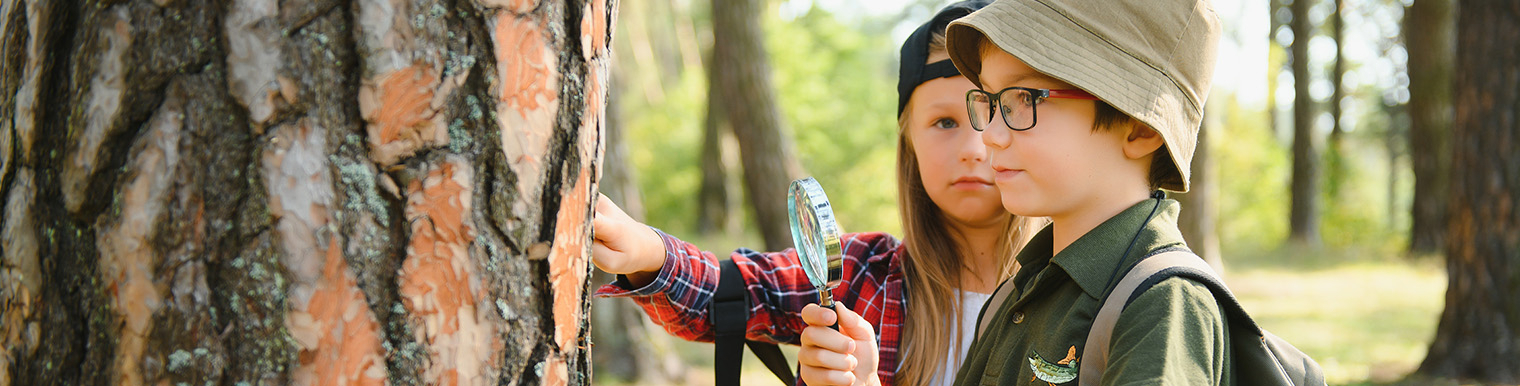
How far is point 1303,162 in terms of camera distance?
17.8 m

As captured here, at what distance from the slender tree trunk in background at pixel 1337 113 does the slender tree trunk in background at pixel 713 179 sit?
1065 cm

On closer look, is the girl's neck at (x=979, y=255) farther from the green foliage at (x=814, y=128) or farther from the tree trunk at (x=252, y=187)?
the green foliage at (x=814, y=128)

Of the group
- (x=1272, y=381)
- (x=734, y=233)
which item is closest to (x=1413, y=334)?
(x=1272, y=381)

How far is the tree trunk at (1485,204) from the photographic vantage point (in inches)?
203

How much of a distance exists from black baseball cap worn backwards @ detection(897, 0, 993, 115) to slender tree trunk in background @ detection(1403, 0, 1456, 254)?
42.0 feet

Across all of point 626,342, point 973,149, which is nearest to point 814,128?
point 626,342

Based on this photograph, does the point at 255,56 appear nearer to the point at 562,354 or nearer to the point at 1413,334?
the point at 562,354

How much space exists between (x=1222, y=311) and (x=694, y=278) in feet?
3.59

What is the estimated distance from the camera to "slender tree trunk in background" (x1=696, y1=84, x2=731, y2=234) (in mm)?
17312

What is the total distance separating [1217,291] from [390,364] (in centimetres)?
102

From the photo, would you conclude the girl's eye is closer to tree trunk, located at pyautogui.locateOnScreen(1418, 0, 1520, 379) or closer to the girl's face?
the girl's face

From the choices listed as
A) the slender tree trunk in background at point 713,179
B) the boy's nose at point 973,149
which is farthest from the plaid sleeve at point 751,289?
the slender tree trunk in background at point 713,179

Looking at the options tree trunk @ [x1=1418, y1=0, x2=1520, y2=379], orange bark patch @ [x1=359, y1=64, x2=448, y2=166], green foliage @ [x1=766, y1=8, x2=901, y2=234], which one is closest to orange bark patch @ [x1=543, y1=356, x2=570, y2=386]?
orange bark patch @ [x1=359, y1=64, x2=448, y2=166]

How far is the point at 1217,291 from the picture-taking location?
131 cm
